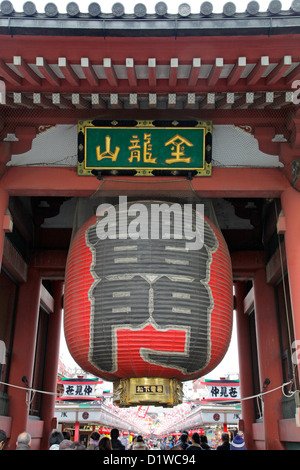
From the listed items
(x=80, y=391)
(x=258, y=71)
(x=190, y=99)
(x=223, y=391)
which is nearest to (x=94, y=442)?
(x=190, y=99)

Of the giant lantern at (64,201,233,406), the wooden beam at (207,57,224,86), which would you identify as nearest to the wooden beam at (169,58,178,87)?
the wooden beam at (207,57,224,86)

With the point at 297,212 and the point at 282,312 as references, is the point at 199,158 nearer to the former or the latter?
the point at 297,212

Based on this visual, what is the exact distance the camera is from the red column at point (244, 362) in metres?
7.98

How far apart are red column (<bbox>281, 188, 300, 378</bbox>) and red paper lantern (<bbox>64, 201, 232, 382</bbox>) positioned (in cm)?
73

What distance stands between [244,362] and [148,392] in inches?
185

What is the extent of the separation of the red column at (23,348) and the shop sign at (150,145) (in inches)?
135

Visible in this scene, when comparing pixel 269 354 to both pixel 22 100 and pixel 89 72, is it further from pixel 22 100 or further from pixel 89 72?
pixel 22 100

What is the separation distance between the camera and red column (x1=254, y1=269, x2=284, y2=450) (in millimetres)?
6344

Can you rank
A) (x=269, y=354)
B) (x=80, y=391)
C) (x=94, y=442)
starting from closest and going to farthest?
1. (x=94, y=442)
2. (x=269, y=354)
3. (x=80, y=391)

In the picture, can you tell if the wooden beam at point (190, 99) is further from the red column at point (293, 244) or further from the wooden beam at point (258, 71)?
the red column at point (293, 244)

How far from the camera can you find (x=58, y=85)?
14.2 ft

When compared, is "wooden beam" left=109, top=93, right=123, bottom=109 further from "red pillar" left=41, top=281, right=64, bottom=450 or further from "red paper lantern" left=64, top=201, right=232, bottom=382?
"red pillar" left=41, top=281, right=64, bottom=450

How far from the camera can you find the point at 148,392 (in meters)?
4.38

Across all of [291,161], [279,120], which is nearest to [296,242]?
[291,161]
